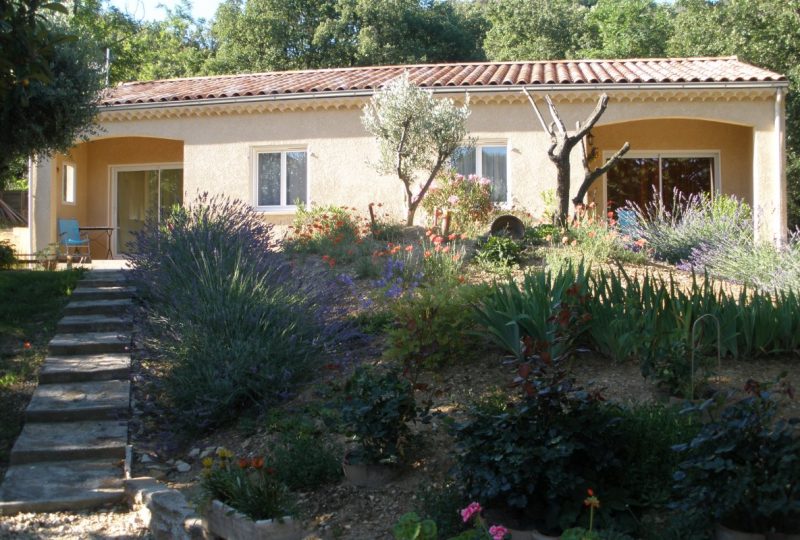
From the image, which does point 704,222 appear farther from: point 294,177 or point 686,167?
point 294,177

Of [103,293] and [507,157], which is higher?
[507,157]

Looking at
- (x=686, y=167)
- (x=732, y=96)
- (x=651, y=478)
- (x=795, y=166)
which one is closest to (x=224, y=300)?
(x=651, y=478)

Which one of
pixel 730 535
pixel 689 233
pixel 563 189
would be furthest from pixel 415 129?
pixel 730 535

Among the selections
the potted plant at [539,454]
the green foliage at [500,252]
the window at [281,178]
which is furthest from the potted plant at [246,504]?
the window at [281,178]

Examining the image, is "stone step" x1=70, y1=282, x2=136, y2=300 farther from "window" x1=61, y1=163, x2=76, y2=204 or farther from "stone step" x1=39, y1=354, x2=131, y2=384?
"window" x1=61, y1=163, x2=76, y2=204

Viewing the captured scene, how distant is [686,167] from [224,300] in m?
11.9

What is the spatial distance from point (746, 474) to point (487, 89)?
11.5 meters

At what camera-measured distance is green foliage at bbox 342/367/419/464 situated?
4.51m

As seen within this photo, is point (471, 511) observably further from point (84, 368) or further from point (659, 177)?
point (659, 177)

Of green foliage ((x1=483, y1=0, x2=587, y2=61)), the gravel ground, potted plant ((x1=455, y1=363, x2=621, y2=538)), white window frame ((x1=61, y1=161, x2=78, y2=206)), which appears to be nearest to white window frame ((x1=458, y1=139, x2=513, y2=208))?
white window frame ((x1=61, y1=161, x2=78, y2=206))

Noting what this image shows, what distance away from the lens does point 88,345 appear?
7.51 meters

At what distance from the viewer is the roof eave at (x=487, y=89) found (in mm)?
13445

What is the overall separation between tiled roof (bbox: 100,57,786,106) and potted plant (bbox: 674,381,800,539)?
11.2m

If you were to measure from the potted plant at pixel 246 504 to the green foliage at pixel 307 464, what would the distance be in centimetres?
34
